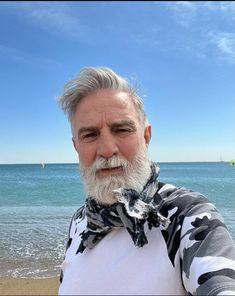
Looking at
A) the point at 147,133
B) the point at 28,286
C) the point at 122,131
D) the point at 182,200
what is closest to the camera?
the point at 182,200

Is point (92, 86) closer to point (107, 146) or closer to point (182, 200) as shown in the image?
point (107, 146)

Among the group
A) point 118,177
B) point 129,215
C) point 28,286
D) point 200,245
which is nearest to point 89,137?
point 118,177

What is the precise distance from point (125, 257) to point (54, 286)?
6.59 meters

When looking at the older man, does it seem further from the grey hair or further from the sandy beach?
the sandy beach

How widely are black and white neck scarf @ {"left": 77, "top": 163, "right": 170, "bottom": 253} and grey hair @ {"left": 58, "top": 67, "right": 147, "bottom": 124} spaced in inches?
16.9

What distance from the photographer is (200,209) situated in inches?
60.8

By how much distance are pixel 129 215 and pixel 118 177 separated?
0.95 ft

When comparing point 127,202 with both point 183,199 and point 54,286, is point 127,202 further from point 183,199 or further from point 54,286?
point 54,286

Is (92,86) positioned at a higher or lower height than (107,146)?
higher

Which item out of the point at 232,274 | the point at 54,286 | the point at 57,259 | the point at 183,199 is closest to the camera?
the point at 232,274

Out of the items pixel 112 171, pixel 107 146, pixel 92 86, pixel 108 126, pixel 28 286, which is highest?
pixel 92 86

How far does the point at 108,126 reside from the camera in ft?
6.11

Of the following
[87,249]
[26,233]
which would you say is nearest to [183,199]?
[87,249]

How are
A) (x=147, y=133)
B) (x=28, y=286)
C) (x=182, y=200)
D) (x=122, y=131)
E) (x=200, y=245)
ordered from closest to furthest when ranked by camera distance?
(x=200, y=245) < (x=182, y=200) < (x=122, y=131) < (x=147, y=133) < (x=28, y=286)
